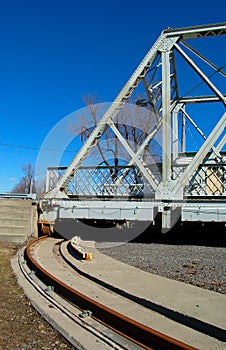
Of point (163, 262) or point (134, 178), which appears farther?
point (134, 178)

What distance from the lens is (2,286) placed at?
618 centimetres

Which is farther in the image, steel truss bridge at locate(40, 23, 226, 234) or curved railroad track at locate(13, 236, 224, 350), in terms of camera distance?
steel truss bridge at locate(40, 23, 226, 234)

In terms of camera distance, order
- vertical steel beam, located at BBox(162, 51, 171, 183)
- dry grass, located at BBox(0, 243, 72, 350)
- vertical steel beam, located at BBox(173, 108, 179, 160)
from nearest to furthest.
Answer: dry grass, located at BBox(0, 243, 72, 350)
vertical steel beam, located at BBox(162, 51, 171, 183)
vertical steel beam, located at BBox(173, 108, 179, 160)

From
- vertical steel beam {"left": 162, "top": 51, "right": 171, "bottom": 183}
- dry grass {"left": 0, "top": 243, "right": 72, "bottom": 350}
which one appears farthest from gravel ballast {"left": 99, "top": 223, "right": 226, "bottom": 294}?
dry grass {"left": 0, "top": 243, "right": 72, "bottom": 350}

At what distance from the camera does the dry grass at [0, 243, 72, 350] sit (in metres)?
3.62

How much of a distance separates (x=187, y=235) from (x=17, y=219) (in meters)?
6.83

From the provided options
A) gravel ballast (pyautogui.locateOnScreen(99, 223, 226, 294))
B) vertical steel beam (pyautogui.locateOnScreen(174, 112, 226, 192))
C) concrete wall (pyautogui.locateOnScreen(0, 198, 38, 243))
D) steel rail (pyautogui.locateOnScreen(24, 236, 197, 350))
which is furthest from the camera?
concrete wall (pyautogui.locateOnScreen(0, 198, 38, 243))

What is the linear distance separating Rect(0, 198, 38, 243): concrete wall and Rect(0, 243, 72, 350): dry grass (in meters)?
6.88

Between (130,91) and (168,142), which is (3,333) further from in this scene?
(130,91)

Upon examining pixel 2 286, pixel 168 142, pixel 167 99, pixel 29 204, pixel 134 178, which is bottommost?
pixel 2 286

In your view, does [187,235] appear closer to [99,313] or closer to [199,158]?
[199,158]

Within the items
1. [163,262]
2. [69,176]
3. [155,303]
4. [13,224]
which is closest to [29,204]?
[13,224]

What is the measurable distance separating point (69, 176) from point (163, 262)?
613cm

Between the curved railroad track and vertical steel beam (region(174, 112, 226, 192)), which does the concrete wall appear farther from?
vertical steel beam (region(174, 112, 226, 192))
